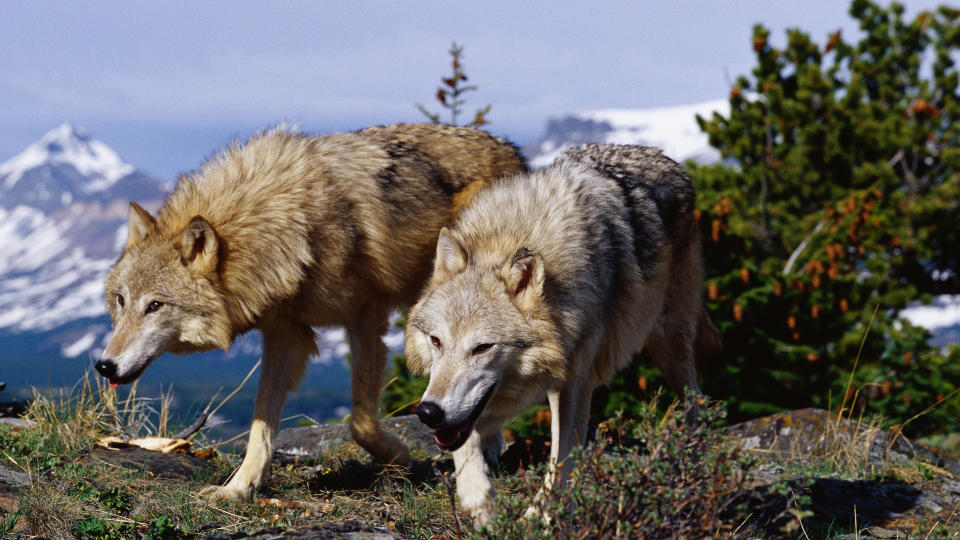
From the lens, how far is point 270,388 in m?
5.32

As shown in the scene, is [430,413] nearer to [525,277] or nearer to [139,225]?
[525,277]

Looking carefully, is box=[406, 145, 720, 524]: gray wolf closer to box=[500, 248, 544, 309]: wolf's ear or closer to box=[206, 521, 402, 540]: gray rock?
box=[500, 248, 544, 309]: wolf's ear

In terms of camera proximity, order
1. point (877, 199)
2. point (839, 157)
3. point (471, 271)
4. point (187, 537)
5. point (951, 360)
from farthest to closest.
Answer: point (839, 157) → point (877, 199) → point (951, 360) → point (471, 271) → point (187, 537)

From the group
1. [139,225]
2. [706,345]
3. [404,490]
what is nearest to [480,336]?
[404,490]

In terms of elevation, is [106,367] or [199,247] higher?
[199,247]

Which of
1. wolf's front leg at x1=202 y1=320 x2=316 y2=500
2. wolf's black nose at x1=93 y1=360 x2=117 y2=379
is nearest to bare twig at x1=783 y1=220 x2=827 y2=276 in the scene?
wolf's front leg at x1=202 y1=320 x2=316 y2=500

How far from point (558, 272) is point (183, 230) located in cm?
227

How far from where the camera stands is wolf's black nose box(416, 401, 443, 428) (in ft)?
12.2

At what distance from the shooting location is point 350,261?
5.20 m

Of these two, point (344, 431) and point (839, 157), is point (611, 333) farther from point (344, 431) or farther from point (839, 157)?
point (839, 157)

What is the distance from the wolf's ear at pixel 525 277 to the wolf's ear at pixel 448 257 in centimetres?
30

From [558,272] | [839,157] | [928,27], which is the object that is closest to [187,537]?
[558,272]

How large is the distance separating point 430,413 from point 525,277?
90cm

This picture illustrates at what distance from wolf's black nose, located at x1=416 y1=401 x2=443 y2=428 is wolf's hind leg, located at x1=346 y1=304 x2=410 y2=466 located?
167 cm
